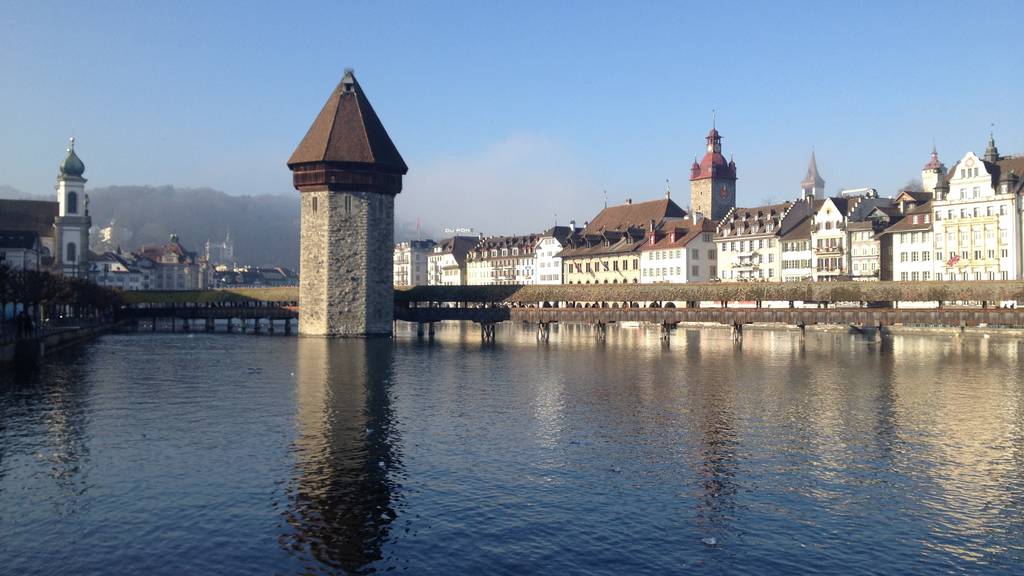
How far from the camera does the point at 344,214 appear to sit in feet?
258

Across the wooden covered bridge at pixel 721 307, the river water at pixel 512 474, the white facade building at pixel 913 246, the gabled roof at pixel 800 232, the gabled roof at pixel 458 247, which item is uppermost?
the gabled roof at pixel 458 247

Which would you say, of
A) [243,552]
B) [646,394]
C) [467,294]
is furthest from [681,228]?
[243,552]

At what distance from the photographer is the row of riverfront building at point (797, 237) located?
266 ft

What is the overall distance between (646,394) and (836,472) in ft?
50.8

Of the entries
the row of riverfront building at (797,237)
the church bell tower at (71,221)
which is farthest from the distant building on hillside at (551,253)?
the church bell tower at (71,221)

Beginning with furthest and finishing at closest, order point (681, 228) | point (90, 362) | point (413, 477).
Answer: point (681, 228)
point (90, 362)
point (413, 477)

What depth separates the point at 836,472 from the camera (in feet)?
74.6

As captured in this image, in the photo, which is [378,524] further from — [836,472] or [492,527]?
[836,472]

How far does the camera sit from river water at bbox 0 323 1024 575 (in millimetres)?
16766

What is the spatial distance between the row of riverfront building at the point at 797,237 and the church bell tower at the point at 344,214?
37.2 metres

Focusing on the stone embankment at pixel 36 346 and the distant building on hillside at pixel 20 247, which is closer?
the stone embankment at pixel 36 346

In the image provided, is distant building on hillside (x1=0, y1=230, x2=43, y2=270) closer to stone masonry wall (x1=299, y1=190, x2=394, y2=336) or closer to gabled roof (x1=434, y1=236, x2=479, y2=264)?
stone masonry wall (x1=299, y1=190, x2=394, y2=336)

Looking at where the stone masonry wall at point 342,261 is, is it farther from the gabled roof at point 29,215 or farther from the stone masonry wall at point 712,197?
the gabled roof at point 29,215

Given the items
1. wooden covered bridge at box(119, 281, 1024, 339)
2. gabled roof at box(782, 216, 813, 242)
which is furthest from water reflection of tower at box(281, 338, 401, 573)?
gabled roof at box(782, 216, 813, 242)
